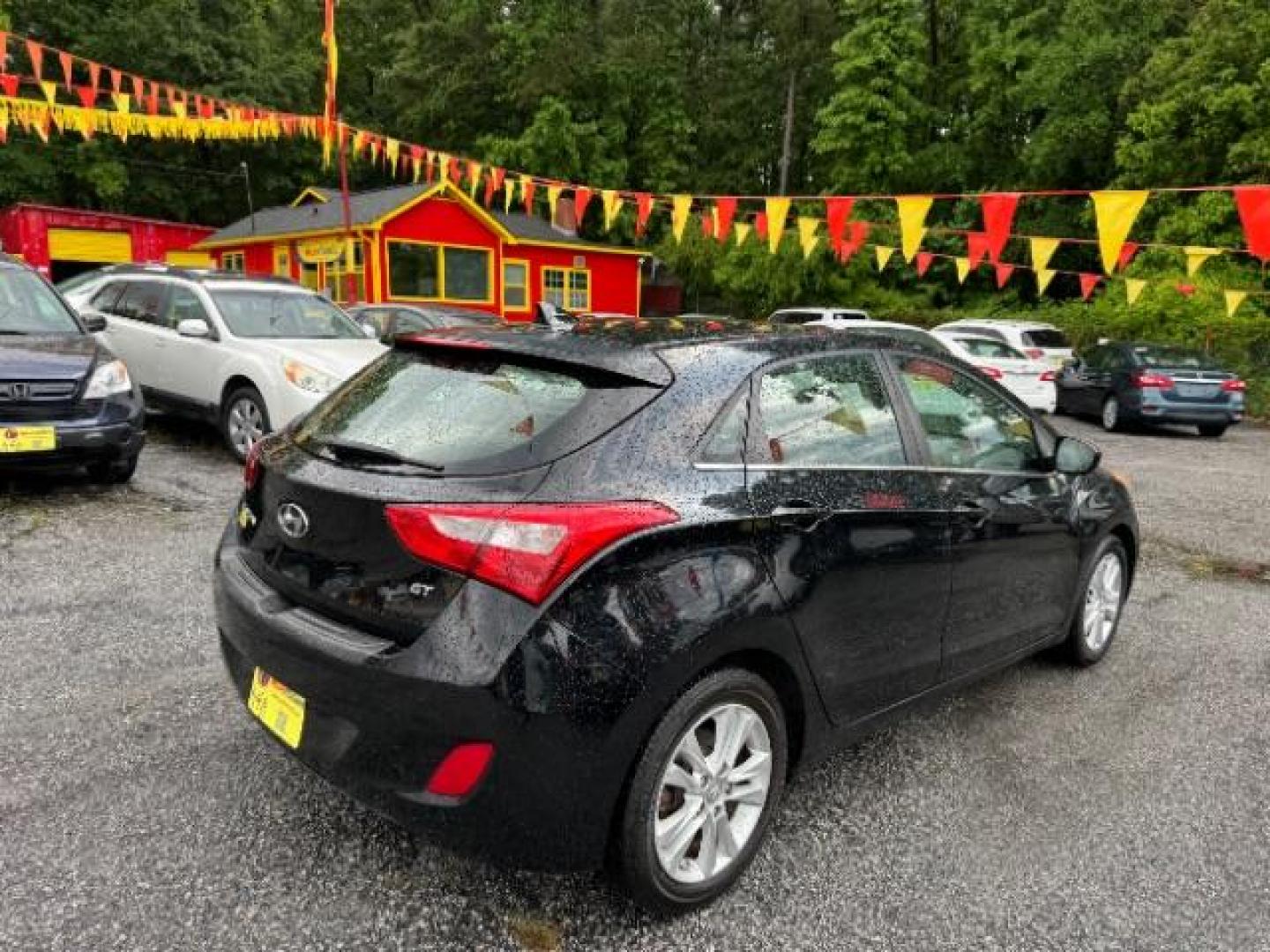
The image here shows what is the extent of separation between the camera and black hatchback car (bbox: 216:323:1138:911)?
6.78 feet

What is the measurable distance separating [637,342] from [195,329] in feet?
20.3

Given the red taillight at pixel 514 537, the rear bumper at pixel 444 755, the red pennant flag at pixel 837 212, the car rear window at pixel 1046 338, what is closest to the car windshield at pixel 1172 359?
the car rear window at pixel 1046 338

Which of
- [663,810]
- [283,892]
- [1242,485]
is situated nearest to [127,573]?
[283,892]

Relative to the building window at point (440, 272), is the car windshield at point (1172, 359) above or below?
below

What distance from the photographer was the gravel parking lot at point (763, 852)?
2334 mm

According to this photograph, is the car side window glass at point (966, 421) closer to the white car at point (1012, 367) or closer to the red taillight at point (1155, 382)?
the white car at point (1012, 367)

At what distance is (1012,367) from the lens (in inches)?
553

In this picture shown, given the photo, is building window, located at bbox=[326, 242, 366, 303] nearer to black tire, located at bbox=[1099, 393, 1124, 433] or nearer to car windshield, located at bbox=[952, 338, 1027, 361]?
car windshield, located at bbox=[952, 338, 1027, 361]

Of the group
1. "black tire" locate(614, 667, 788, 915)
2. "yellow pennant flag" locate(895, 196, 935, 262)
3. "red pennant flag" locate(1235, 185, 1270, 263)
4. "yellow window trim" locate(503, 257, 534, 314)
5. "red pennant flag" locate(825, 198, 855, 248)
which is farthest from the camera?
"yellow window trim" locate(503, 257, 534, 314)

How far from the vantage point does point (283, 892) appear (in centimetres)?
240

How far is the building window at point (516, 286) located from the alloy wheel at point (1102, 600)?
2314cm

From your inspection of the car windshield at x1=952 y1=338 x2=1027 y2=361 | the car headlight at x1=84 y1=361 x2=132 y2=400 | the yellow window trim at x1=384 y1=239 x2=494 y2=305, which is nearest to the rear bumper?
the car headlight at x1=84 y1=361 x2=132 y2=400

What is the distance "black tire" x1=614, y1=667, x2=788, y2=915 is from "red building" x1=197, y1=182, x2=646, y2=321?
806 inches

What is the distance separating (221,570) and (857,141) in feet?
106
